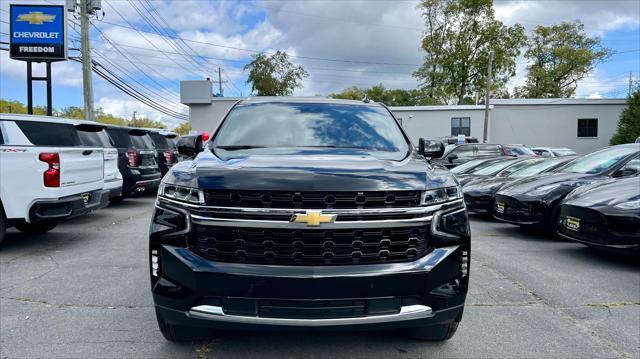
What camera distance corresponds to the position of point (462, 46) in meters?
52.8

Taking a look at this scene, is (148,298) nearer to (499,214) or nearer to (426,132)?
(499,214)

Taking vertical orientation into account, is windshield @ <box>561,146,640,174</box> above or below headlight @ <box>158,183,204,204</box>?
above

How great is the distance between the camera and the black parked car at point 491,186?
376 inches

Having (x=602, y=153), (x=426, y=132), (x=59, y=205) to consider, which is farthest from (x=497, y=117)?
(x=59, y=205)

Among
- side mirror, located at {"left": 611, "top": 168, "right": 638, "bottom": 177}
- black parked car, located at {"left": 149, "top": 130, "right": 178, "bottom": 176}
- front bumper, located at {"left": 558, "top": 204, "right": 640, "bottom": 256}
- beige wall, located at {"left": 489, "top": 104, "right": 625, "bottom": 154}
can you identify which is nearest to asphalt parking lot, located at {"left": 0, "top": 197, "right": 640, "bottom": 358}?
front bumper, located at {"left": 558, "top": 204, "right": 640, "bottom": 256}

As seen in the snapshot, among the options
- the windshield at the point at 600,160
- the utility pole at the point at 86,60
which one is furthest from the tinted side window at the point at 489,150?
the utility pole at the point at 86,60

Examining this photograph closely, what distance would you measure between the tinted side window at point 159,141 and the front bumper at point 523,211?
370 inches

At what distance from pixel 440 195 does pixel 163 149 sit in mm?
11913

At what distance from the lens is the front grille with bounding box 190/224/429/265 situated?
2750 mm

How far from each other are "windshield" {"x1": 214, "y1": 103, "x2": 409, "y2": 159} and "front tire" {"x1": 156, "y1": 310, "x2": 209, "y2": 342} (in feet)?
4.58

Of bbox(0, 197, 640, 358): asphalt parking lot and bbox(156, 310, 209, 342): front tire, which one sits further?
bbox(0, 197, 640, 358): asphalt parking lot

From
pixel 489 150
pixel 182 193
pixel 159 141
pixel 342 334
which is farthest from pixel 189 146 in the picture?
pixel 489 150

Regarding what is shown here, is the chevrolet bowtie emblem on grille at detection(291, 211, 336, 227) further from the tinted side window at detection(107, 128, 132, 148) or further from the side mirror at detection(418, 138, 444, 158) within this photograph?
the tinted side window at detection(107, 128, 132, 148)

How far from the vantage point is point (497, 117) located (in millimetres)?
38156
